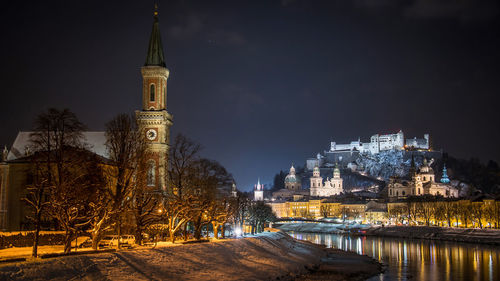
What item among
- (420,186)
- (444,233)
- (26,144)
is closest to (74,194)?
(26,144)

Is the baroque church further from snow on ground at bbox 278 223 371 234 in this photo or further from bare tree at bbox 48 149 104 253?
snow on ground at bbox 278 223 371 234

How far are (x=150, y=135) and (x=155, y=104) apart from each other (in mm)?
4106

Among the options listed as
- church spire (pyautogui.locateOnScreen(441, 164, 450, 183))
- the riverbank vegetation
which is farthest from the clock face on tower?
church spire (pyautogui.locateOnScreen(441, 164, 450, 183))

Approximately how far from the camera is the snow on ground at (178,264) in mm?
24578

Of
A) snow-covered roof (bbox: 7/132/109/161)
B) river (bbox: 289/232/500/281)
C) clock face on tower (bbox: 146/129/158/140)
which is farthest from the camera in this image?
clock face on tower (bbox: 146/129/158/140)

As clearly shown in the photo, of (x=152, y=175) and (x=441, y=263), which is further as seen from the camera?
(x=152, y=175)

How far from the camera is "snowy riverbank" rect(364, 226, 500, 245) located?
81869 mm

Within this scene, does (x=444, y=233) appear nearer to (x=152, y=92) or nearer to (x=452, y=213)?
(x=452, y=213)

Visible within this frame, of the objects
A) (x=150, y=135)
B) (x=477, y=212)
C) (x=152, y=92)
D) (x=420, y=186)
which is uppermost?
(x=152, y=92)

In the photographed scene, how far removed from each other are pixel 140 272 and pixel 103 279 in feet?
10.6

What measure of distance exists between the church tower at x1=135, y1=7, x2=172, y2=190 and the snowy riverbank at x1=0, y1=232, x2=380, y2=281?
1801 centimetres

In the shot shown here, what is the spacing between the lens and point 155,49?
221ft

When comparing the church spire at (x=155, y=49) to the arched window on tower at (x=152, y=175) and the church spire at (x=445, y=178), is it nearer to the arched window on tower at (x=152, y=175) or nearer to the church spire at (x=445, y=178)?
the arched window on tower at (x=152, y=175)

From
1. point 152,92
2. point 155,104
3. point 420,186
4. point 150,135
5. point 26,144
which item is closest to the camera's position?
point 26,144
